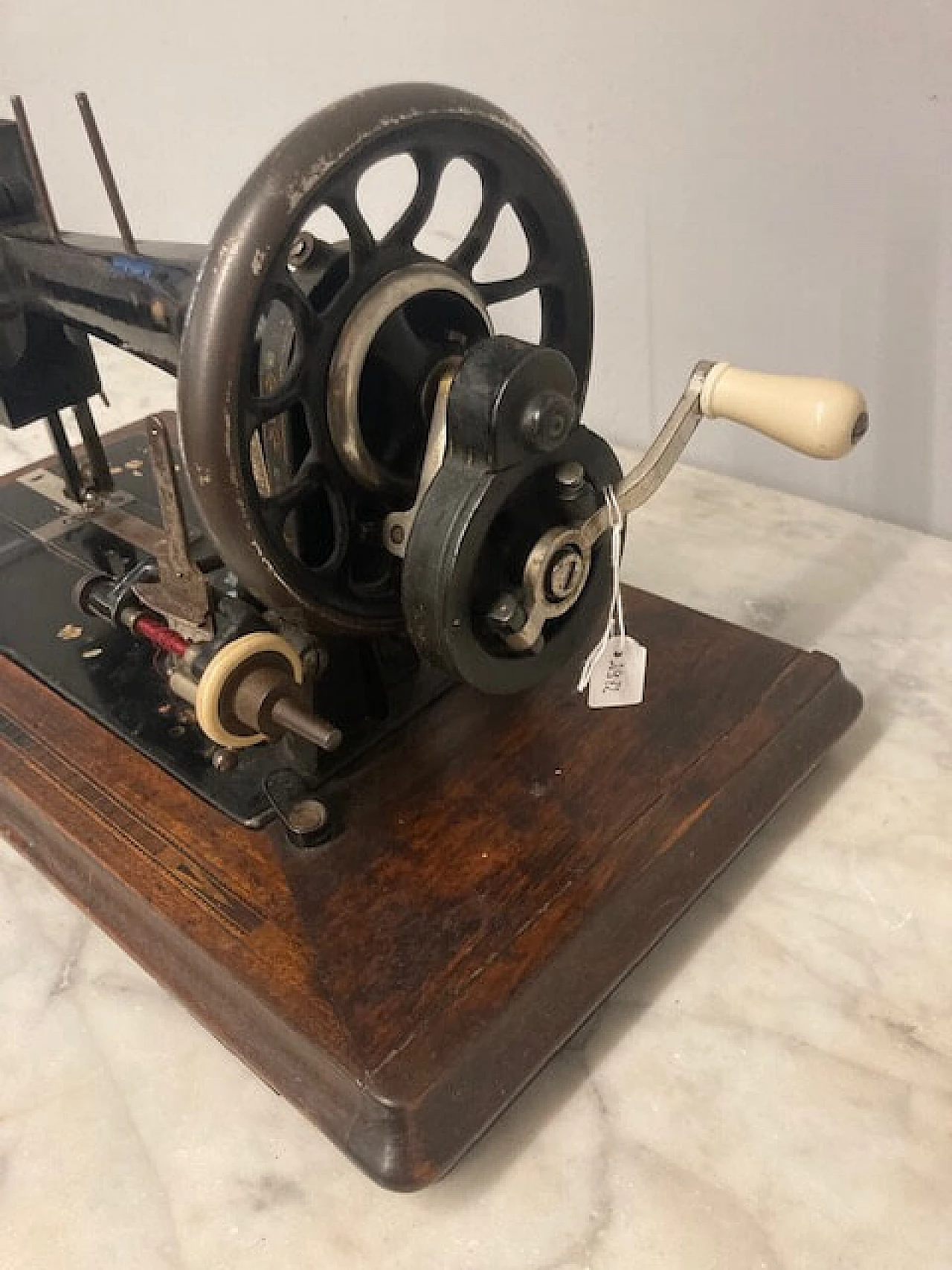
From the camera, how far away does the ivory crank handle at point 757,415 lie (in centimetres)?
84

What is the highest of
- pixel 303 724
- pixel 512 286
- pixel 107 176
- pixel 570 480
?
pixel 107 176

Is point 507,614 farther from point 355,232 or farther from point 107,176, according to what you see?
point 107,176

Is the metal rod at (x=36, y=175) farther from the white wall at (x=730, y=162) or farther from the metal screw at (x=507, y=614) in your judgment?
the white wall at (x=730, y=162)

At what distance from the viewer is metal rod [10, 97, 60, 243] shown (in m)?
1.05

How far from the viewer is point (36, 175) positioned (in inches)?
41.8

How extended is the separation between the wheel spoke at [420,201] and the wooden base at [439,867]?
0.42m

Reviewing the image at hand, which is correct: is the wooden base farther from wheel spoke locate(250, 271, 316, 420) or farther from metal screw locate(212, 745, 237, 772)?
wheel spoke locate(250, 271, 316, 420)

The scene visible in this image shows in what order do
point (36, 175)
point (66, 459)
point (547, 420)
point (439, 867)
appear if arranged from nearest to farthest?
point (547, 420)
point (439, 867)
point (36, 175)
point (66, 459)

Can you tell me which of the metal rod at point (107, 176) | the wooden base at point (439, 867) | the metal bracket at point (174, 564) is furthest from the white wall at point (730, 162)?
the metal bracket at point (174, 564)

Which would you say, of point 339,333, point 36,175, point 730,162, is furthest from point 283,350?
point 730,162

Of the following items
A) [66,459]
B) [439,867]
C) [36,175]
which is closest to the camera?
[439,867]

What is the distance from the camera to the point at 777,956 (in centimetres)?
96

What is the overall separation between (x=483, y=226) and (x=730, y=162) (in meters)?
0.59

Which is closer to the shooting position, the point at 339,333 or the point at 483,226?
the point at 339,333
